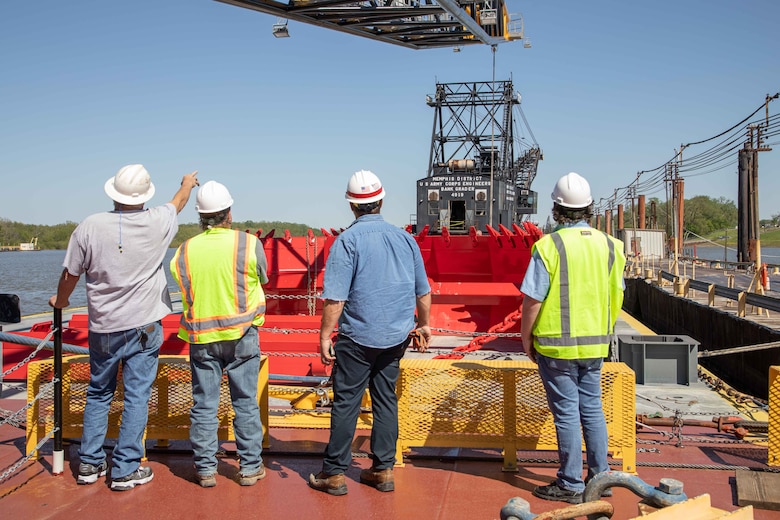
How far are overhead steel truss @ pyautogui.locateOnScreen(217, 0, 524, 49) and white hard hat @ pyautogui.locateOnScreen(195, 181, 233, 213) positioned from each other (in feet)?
31.8

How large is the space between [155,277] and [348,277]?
1342 mm

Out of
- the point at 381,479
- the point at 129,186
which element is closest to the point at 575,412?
the point at 381,479

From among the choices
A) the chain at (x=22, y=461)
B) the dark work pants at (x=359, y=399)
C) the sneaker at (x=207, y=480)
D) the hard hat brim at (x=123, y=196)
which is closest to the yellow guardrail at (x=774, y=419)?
the dark work pants at (x=359, y=399)

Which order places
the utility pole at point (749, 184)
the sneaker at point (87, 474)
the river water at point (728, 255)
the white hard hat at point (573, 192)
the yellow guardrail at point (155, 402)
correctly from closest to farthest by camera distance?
the white hard hat at point (573, 192) < the sneaker at point (87, 474) < the yellow guardrail at point (155, 402) < the utility pole at point (749, 184) < the river water at point (728, 255)

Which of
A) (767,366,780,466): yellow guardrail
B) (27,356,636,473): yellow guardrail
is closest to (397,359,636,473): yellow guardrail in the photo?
(27,356,636,473): yellow guardrail

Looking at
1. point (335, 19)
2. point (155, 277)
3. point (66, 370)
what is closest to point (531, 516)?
point (155, 277)

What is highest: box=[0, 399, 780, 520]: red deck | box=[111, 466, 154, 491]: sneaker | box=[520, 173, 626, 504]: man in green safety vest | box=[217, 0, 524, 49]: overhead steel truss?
box=[217, 0, 524, 49]: overhead steel truss

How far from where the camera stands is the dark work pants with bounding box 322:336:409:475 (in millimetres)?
4254

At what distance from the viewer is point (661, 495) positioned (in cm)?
270

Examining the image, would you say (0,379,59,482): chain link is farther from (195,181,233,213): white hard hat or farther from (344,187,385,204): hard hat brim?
(344,187,385,204): hard hat brim

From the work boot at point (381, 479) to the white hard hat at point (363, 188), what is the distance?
1.72 m

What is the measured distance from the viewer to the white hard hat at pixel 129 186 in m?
4.40

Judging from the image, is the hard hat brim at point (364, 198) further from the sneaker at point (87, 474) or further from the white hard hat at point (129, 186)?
the sneaker at point (87, 474)

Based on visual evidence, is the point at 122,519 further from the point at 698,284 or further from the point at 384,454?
the point at 698,284
